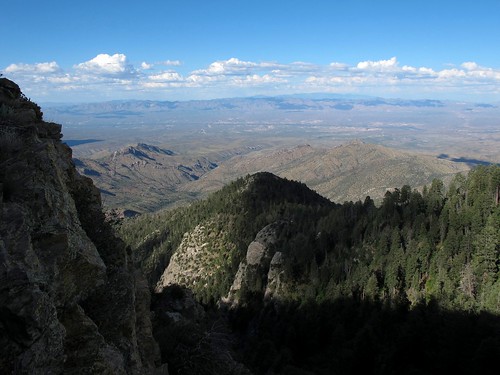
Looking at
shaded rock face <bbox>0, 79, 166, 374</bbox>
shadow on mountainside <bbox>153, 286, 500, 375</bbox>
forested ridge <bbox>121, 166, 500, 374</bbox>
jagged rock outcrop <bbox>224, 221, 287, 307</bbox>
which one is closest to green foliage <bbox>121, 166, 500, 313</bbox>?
forested ridge <bbox>121, 166, 500, 374</bbox>

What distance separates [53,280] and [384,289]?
271 feet

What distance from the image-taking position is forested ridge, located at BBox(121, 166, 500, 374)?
6359cm

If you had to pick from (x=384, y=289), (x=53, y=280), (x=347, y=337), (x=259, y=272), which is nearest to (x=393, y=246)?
(x=384, y=289)

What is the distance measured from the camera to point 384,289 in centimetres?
8675

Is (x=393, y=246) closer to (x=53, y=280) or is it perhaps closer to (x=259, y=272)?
(x=259, y=272)

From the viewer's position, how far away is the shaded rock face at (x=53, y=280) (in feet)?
39.3

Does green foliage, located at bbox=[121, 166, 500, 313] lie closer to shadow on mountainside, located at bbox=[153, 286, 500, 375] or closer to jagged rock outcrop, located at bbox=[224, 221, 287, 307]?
jagged rock outcrop, located at bbox=[224, 221, 287, 307]

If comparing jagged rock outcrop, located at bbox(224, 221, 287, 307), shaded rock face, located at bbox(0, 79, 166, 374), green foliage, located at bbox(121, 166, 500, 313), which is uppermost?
shaded rock face, located at bbox(0, 79, 166, 374)

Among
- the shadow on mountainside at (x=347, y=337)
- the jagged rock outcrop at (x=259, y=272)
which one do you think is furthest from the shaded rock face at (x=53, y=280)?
the jagged rock outcrop at (x=259, y=272)

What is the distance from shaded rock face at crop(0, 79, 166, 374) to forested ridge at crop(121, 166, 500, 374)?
105 feet

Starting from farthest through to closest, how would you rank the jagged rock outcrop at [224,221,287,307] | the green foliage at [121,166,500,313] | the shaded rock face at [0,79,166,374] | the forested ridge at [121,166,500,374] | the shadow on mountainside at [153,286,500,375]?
the jagged rock outcrop at [224,221,287,307] → the green foliage at [121,166,500,313] → the forested ridge at [121,166,500,374] → the shadow on mountainside at [153,286,500,375] → the shaded rock face at [0,79,166,374]

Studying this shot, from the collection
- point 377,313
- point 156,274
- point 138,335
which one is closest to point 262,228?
point 156,274

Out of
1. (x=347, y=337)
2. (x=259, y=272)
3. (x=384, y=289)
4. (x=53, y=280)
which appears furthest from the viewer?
(x=259, y=272)

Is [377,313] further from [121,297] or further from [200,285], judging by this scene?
[121,297]
